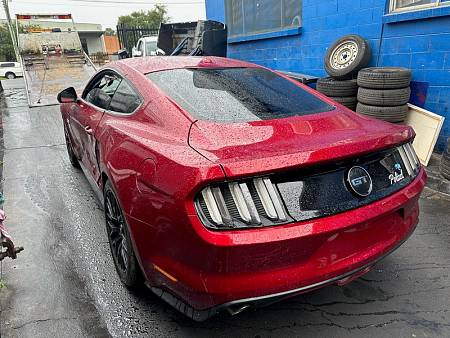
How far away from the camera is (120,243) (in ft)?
8.73

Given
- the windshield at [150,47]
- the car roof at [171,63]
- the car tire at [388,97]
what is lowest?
the car tire at [388,97]

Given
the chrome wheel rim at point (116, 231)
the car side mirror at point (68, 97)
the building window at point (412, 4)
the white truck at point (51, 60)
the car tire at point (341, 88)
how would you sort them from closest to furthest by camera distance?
1. the chrome wheel rim at point (116, 231)
2. the car side mirror at point (68, 97)
3. the building window at point (412, 4)
4. the car tire at point (341, 88)
5. the white truck at point (51, 60)

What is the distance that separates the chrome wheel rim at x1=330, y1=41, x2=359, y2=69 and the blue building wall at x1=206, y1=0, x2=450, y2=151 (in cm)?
27

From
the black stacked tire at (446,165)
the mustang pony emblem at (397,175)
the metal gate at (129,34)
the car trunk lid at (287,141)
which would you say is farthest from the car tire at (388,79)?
the metal gate at (129,34)

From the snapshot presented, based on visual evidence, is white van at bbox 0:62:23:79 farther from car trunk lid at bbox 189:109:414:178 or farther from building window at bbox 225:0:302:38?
car trunk lid at bbox 189:109:414:178

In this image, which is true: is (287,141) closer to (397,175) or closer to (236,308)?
(397,175)

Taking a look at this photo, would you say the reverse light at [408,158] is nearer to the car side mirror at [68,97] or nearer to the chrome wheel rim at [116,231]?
the chrome wheel rim at [116,231]

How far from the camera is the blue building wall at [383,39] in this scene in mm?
4867

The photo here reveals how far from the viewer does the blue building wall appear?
4867mm

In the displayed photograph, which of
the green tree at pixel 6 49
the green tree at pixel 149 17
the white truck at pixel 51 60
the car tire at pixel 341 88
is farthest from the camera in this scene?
the green tree at pixel 149 17

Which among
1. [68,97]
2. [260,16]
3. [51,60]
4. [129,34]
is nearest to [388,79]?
[68,97]

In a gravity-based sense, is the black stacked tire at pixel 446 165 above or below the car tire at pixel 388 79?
below

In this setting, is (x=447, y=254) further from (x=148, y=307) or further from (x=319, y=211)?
(x=148, y=307)

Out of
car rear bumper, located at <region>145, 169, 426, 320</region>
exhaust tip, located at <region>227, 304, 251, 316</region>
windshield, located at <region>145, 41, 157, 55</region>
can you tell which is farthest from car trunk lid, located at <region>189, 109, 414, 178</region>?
windshield, located at <region>145, 41, 157, 55</region>
